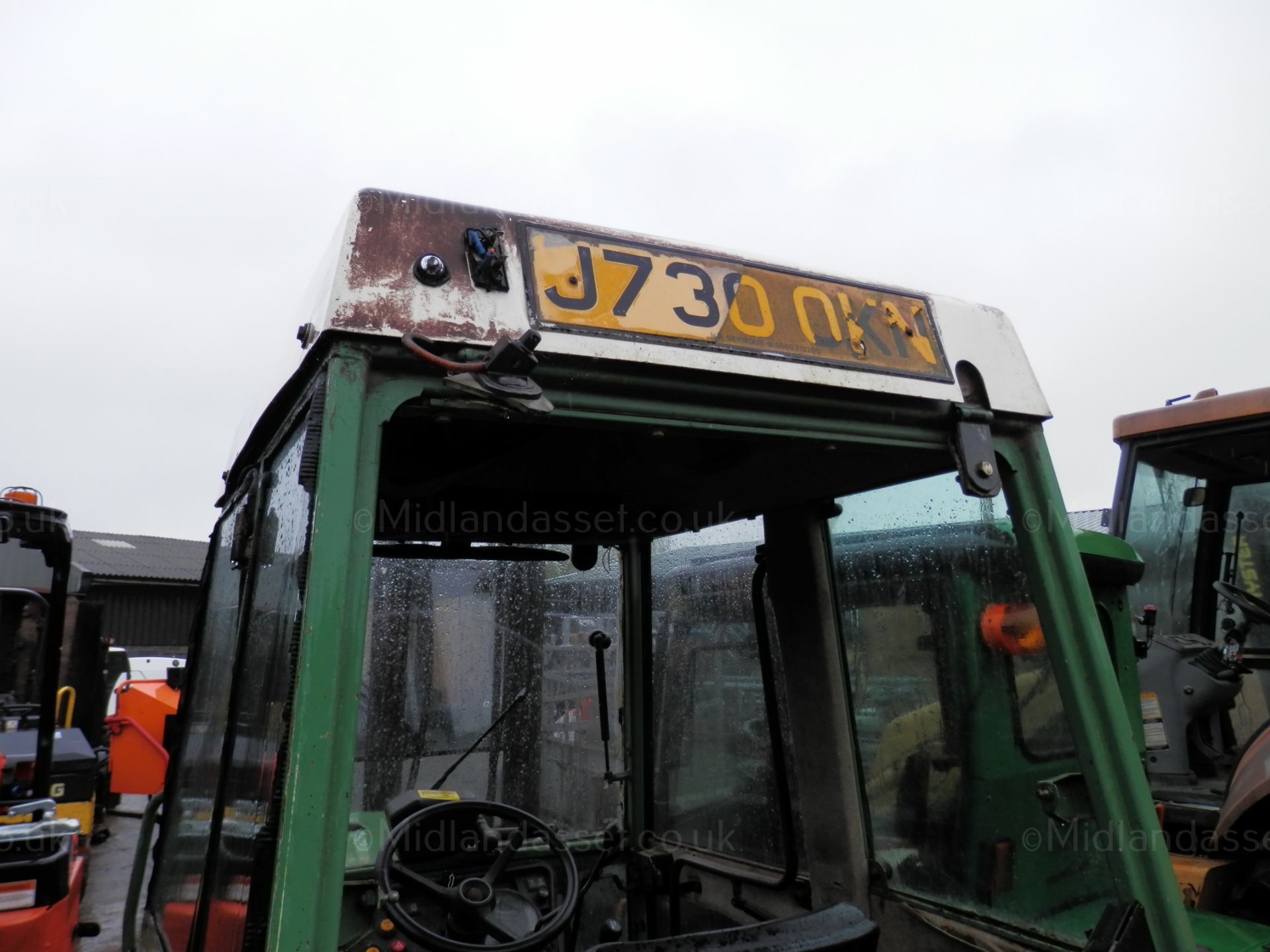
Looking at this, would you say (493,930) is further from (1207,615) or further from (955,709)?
(1207,615)

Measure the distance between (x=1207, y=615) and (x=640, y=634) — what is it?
2.37 m

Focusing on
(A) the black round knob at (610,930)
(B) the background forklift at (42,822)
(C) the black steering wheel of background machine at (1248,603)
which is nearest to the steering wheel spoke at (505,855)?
(A) the black round knob at (610,930)

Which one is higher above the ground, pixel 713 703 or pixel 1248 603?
pixel 1248 603

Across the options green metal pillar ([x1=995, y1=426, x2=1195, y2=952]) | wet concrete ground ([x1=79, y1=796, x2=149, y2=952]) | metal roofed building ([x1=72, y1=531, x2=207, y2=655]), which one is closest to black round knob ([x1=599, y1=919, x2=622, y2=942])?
green metal pillar ([x1=995, y1=426, x2=1195, y2=952])

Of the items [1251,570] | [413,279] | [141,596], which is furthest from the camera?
[141,596]

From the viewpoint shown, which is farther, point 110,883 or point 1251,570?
point 110,883

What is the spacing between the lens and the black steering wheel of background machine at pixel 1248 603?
Result: 3336 mm

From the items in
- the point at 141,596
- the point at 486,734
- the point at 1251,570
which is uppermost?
the point at 141,596

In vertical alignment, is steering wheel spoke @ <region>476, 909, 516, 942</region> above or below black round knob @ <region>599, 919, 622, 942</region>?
above

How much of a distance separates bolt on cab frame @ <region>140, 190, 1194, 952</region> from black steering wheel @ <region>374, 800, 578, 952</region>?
0.01 metres

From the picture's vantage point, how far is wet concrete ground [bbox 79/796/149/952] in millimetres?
5461

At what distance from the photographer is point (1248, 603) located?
337cm

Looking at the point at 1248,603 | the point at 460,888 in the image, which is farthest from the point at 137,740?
the point at 1248,603

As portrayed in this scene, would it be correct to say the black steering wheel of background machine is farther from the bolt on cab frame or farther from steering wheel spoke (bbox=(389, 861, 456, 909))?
steering wheel spoke (bbox=(389, 861, 456, 909))
